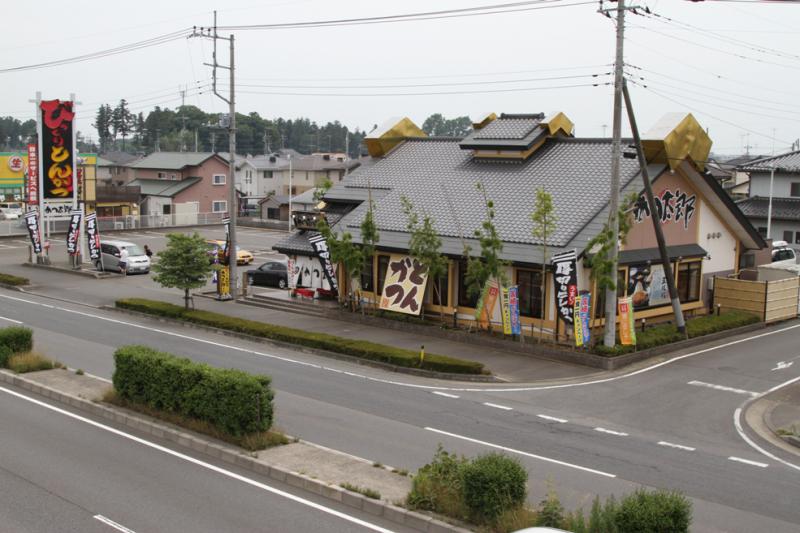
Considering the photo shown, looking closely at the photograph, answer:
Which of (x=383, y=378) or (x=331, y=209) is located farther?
(x=331, y=209)

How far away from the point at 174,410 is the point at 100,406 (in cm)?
222

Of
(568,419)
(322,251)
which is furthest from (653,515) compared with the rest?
(322,251)

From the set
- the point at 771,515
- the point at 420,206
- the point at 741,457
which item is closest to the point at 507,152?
the point at 420,206

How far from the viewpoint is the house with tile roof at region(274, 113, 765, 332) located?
27453mm

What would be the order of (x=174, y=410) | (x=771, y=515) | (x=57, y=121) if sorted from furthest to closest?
(x=57, y=121), (x=174, y=410), (x=771, y=515)

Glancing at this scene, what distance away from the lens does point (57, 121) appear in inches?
1732

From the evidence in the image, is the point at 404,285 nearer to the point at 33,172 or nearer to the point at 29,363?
the point at 29,363

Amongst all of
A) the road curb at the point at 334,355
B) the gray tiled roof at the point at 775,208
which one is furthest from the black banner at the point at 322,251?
the gray tiled roof at the point at 775,208

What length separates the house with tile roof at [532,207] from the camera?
27.5 m

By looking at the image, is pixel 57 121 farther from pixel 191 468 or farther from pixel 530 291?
pixel 191 468

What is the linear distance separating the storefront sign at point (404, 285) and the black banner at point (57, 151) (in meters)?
23.4

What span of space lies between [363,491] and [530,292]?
16.2 m

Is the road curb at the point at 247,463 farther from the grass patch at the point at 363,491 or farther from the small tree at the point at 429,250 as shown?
the small tree at the point at 429,250

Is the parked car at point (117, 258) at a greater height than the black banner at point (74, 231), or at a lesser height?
lesser
